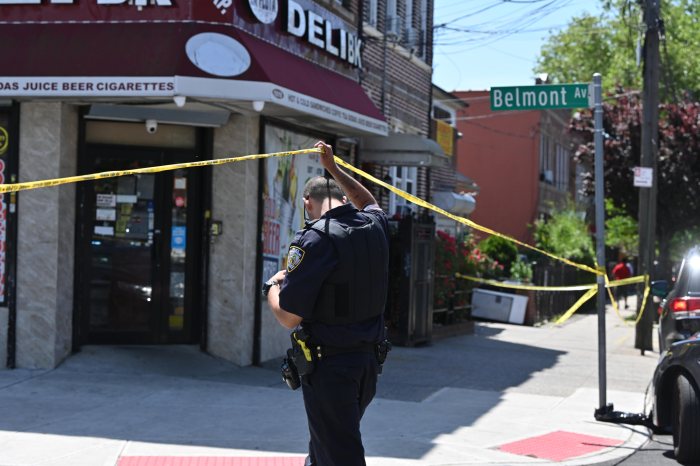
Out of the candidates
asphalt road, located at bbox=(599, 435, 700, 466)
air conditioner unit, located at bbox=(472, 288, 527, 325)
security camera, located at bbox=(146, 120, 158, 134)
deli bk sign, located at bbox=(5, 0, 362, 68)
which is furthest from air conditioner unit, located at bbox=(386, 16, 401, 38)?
asphalt road, located at bbox=(599, 435, 700, 466)

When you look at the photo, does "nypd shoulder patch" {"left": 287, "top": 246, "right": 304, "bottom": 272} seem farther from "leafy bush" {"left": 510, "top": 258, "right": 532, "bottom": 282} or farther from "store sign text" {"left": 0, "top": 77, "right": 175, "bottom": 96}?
"leafy bush" {"left": 510, "top": 258, "right": 532, "bottom": 282}

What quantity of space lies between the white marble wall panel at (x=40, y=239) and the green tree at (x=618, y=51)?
28.2 meters

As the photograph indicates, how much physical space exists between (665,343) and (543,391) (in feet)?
4.99

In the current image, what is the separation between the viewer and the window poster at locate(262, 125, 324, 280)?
453 inches

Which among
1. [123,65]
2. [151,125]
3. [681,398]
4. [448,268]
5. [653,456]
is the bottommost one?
[653,456]

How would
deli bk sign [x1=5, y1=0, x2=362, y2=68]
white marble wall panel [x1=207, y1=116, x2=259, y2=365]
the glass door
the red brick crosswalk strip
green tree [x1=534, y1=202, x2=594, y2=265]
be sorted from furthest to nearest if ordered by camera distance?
green tree [x1=534, y1=202, x2=594, y2=265] < white marble wall panel [x1=207, y1=116, x2=259, y2=365] < the glass door < deli bk sign [x1=5, y1=0, x2=362, y2=68] < the red brick crosswalk strip

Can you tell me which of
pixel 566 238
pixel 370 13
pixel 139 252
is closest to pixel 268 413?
pixel 139 252

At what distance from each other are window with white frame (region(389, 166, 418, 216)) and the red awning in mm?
7369

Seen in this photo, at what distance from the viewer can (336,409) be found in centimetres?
483

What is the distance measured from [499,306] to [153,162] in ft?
34.6

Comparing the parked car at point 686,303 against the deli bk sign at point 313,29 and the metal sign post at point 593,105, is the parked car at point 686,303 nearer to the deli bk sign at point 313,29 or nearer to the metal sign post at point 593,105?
the metal sign post at point 593,105

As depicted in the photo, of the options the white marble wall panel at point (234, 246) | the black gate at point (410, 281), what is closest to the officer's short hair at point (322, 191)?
the white marble wall panel at point (234, 246)

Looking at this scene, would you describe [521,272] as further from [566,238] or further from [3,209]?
[3,209]

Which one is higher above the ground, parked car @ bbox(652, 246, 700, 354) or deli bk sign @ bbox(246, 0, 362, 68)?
deli bk sign @ bbox(246, 0, 362, 68)
